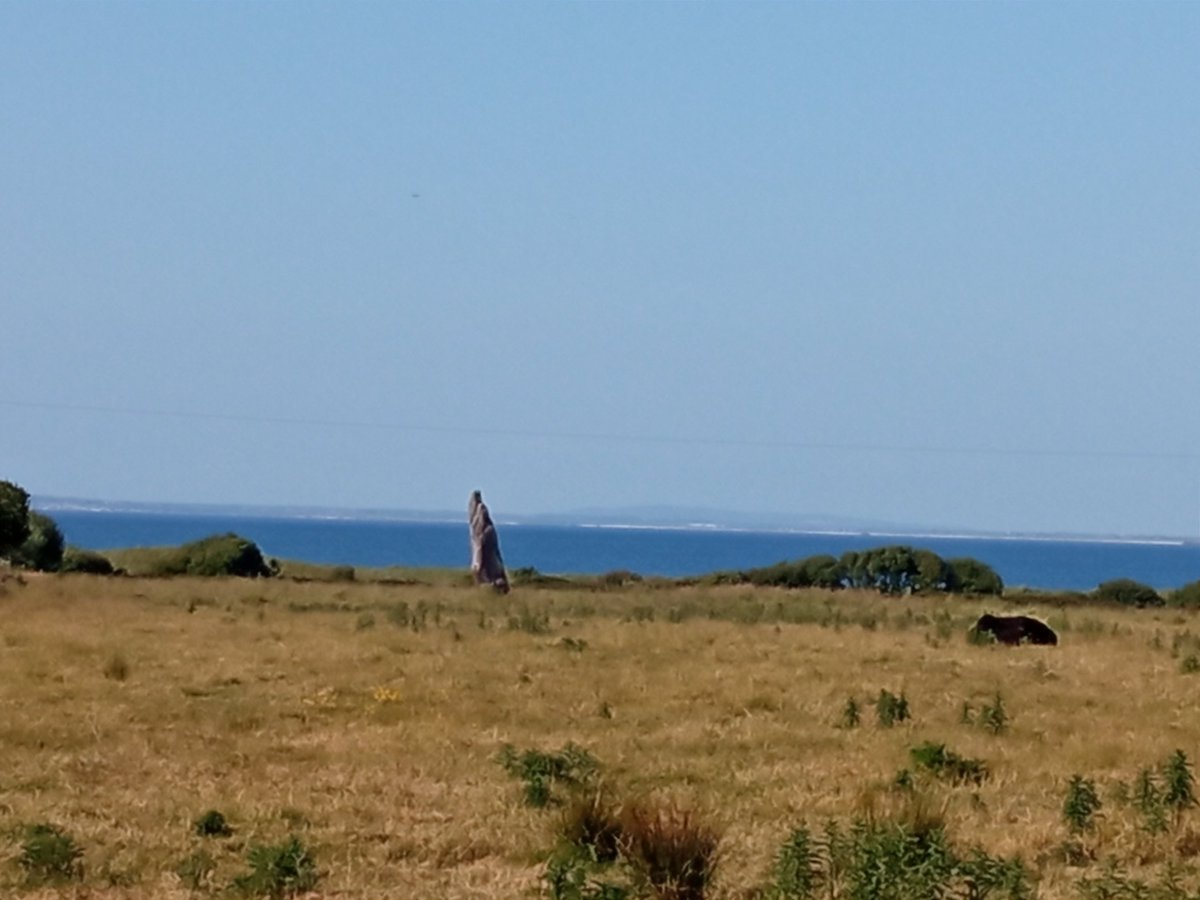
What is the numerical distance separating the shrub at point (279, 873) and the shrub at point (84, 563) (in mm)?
39346

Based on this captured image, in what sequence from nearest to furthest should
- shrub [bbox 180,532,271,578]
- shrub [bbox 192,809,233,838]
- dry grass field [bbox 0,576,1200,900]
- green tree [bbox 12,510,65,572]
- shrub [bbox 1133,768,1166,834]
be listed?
dry grass field [bbox 0,576,1200,900] < shrub [bbox 192,809,233,838] < shrub [bbox 1133,768,1166,834] < green tree [bbox 12,510,65,572] < shrub [bbox 180,532,271,578]

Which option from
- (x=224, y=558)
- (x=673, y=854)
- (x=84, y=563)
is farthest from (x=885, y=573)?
(x=673, y=854)

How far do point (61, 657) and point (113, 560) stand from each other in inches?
1574

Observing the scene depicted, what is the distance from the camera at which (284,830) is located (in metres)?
10.5

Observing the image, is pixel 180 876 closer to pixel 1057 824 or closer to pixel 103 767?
pixel 103 767

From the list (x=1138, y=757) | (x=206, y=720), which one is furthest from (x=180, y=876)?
(x=1138, y=757)

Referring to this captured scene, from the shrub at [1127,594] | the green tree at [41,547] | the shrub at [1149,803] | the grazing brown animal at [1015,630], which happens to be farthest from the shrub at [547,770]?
the green tree at [41,547]

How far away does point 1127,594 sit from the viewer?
157ft

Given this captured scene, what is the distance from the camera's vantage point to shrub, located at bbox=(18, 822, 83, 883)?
29.5ft

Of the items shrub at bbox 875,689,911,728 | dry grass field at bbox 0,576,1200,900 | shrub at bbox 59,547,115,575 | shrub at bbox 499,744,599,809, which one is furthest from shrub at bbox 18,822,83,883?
shrub at bbox 59,547,115,575

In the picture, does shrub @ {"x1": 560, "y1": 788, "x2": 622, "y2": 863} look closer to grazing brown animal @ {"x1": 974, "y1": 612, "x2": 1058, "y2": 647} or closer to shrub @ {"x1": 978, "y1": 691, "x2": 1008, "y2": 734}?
shrub @ {"x1": 978, "y1": 691, "x2": 1008, "y2": 734}

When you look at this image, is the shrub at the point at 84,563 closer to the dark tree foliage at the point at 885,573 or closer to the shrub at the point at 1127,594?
the dark tree foliage at the point at 885,573

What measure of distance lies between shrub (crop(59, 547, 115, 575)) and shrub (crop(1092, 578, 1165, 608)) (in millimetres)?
27428

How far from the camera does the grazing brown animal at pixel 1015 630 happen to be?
25281 mm
